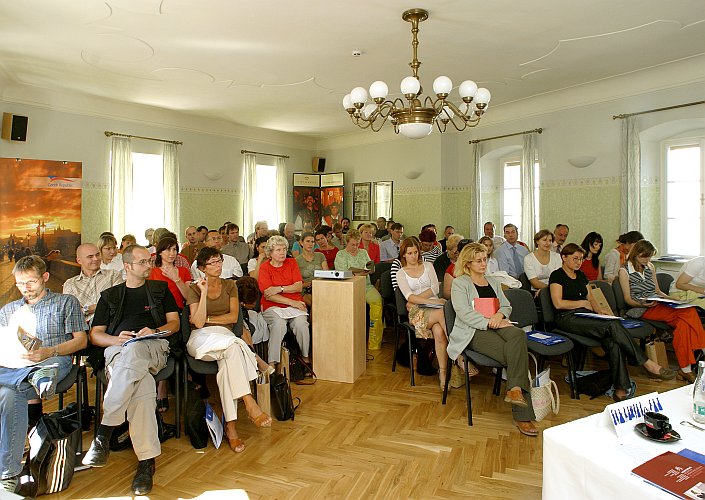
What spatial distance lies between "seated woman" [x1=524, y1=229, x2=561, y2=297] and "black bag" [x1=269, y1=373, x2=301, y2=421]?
3.01 metres

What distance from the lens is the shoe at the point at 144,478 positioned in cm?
290

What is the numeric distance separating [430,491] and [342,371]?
6.47 ft

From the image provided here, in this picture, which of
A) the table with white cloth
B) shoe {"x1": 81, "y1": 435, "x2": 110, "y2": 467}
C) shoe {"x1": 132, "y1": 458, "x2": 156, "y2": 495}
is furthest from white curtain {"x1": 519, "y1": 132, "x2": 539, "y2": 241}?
shoe {"x1": 81, "y1": 435, "x2": 110, "y2": 467}

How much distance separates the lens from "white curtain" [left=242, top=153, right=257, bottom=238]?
1048cm

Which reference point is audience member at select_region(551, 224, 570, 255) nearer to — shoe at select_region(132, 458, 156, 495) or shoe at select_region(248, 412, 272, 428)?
shoe at select_region(248, 412, 272, 428)

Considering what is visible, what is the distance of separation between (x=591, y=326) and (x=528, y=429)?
1.28m

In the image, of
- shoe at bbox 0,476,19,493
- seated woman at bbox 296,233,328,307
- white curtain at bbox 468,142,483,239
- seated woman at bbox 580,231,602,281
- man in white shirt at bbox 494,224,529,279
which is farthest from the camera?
white curtain at bbox 468,142,483,239

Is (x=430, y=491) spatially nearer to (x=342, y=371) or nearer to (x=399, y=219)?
(x=342, y=371)

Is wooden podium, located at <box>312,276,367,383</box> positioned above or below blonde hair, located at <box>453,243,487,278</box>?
below

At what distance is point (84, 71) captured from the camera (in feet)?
21.6

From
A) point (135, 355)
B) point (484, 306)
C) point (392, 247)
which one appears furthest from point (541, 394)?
point (392, 247)

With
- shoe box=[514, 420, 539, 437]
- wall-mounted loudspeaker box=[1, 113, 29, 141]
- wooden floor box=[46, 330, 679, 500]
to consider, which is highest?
wall-mounted loudspeaker box=[1, 113, 29, 141]

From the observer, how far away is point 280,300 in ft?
16.2

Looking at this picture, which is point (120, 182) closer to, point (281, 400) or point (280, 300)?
point (280, 300)
